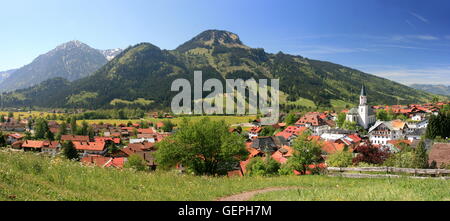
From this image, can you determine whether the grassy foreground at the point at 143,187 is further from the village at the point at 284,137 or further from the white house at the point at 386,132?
the white house at the point at 386,132

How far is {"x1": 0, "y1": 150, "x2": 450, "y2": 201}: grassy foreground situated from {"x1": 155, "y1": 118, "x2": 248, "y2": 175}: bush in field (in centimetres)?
658

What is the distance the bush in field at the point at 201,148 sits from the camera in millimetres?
23125

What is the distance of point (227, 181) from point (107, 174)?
21.4 feet

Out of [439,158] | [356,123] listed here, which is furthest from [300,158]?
[356,123]

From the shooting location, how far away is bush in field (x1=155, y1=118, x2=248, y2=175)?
75.9 ft

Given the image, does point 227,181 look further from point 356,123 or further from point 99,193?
point 356,123

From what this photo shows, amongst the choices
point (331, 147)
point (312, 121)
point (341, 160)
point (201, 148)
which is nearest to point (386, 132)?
point (331, 147)

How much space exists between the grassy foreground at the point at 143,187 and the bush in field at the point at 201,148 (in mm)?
6577

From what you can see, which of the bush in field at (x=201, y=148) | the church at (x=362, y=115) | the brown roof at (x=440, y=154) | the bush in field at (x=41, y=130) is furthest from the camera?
the bush in field at (x=41, y=130)

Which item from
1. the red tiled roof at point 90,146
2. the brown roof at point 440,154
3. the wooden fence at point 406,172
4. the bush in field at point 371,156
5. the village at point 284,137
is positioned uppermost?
the wooden fence at point 406,172

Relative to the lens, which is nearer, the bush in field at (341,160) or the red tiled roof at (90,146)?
the bush in field at (341,160)

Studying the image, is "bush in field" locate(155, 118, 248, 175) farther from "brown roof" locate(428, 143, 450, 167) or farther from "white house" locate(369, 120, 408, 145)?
"white house" locate(369, 120, 408, 145)

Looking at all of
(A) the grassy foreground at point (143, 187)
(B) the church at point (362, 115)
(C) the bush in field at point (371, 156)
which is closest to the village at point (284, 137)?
(B) the church at point (362, 115)

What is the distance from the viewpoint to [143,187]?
12.7 metres
